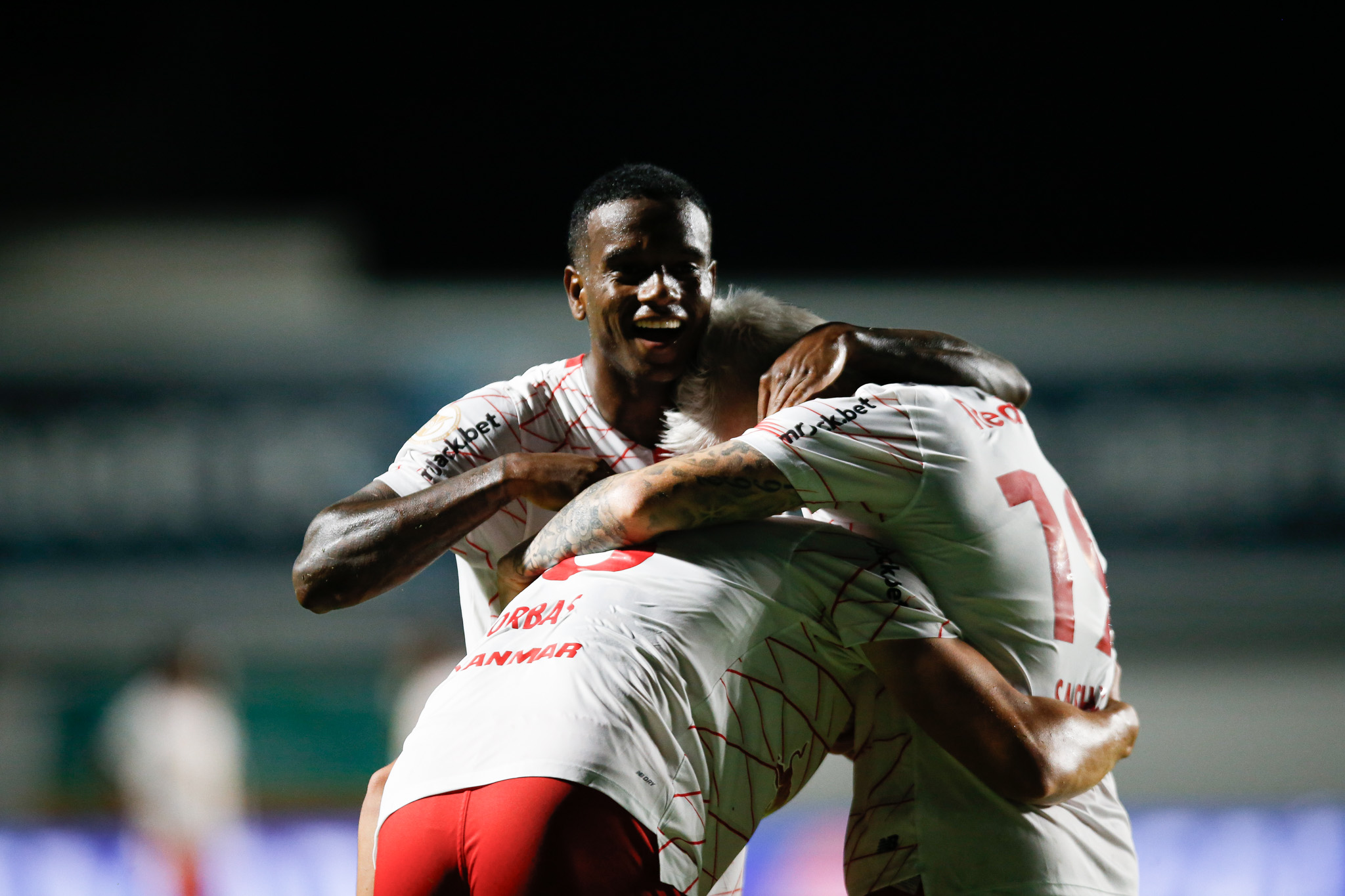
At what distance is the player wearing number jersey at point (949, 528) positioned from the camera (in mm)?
1953

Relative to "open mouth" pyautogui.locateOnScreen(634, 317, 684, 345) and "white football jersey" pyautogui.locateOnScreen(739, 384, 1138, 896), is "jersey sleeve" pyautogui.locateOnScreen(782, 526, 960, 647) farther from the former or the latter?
"open mouth" pyautogui.locateOnScreen(634, 317, 684, 345)

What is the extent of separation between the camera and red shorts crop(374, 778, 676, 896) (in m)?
1.62

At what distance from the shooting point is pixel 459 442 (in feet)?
8.55

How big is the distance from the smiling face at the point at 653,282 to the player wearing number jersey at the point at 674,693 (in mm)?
618

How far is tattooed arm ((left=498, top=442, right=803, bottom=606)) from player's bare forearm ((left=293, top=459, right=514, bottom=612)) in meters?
0.33

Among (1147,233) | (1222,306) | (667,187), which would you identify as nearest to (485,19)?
(1147,233)

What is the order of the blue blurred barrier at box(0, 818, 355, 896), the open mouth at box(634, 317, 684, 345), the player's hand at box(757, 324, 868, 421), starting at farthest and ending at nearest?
the blue blurred barrier at box(0, 818, 355, 896) → the open mouth at box(634, 317, 684, 345) → the player's hand at box(757, 324, 868, 421)

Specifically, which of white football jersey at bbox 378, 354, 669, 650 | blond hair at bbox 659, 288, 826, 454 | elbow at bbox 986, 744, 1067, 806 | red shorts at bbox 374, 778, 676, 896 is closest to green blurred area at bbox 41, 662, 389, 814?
white football jersey at bbox 378, 354, 669, 650

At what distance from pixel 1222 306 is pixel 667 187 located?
7.20 m

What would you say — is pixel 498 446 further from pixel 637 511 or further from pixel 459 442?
pixel 637 511

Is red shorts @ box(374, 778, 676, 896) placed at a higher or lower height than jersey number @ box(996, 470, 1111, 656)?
lower

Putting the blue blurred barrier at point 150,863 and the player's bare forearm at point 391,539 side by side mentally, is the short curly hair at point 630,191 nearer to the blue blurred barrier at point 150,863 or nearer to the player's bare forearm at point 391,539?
the player's bare forearm at point 391,539

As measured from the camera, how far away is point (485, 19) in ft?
38.0

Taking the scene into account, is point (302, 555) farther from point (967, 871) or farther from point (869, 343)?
point (967, 871)
